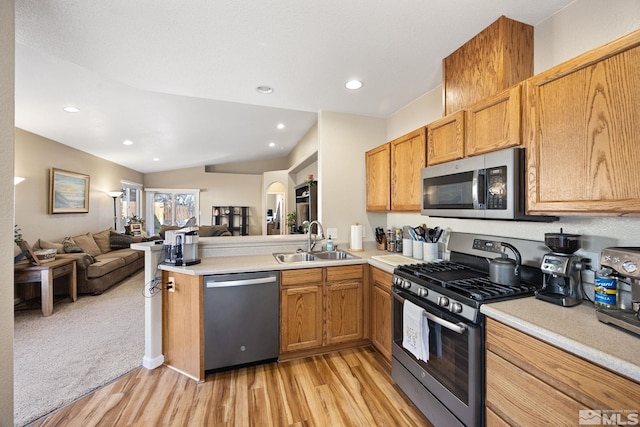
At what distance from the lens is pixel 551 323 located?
3.54 feet

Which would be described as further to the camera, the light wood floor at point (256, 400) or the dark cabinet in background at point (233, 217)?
the dark cabinet in background at point (233, 217)

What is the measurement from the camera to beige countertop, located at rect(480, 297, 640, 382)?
844mm

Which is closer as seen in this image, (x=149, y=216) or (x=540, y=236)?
(x=540, y=236)

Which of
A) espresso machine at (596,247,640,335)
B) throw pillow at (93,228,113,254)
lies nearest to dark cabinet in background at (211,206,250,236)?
throw pillow at (93,228,113,254)

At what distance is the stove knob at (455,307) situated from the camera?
1.39m

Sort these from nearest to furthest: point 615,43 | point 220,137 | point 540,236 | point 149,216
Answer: point 615,43 → point 540,236 → point 220,137 → point 149,216

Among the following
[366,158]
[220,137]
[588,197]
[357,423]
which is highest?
[220,137]

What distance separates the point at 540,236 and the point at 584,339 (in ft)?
2.78

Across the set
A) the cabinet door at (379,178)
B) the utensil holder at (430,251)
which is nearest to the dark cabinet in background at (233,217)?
the cabinet door at (379,178)

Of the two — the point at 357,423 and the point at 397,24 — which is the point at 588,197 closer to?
the point at 397,24

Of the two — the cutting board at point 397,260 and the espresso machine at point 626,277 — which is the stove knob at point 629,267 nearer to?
the espresso machine at point 626,277

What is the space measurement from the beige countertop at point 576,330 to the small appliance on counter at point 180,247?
2139mm

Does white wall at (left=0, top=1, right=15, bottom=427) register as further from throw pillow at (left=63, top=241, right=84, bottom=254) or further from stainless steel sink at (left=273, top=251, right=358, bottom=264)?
throw pillow at (left=63, top=241, right=84, bottom=254)

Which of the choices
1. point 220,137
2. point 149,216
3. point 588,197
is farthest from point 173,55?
point 149,216
